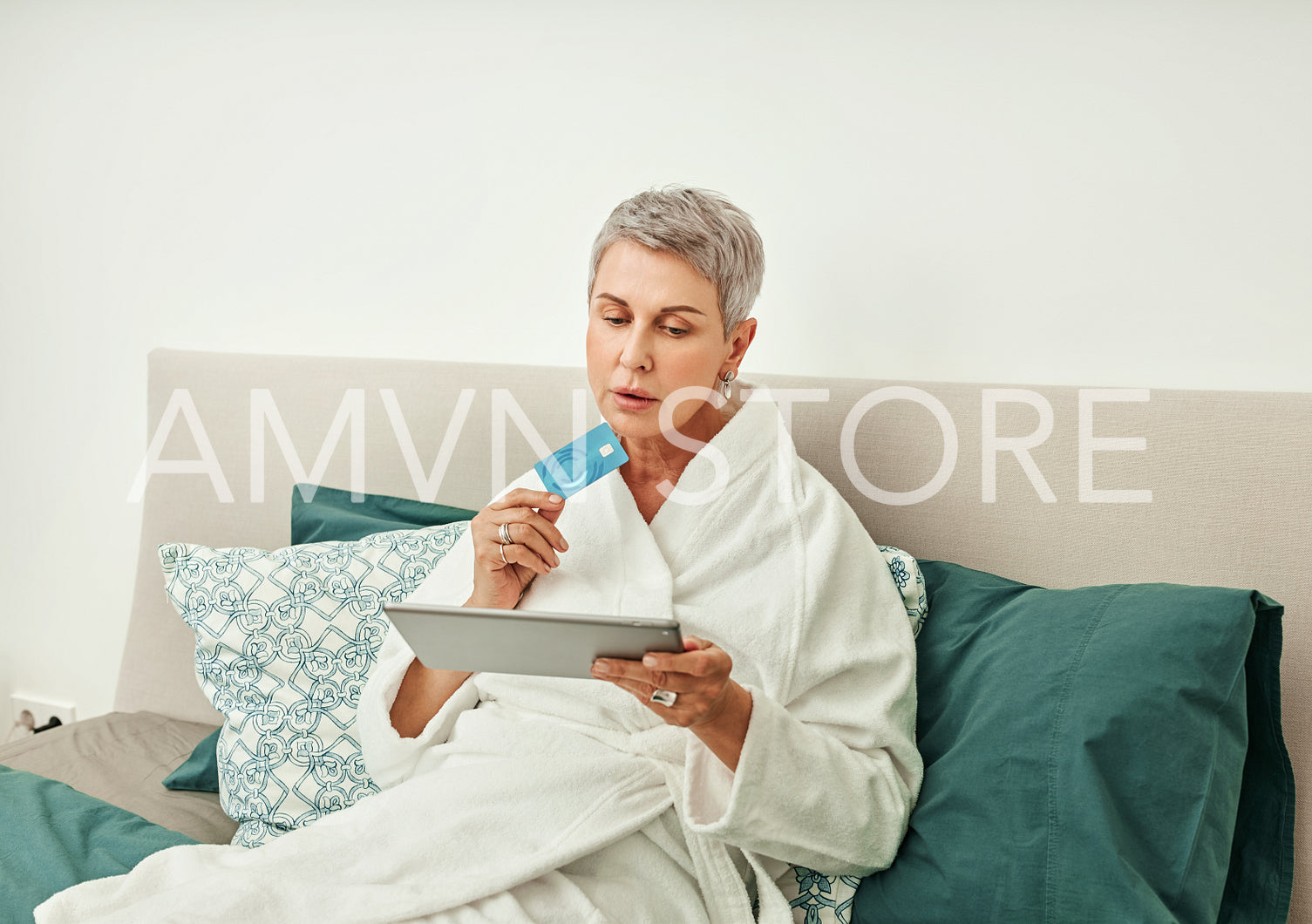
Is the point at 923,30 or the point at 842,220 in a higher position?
the point at 923,30

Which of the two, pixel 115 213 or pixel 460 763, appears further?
pixel 115 213

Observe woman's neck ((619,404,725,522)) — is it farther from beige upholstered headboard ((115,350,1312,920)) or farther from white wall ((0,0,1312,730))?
white wall ((0,0,1312,730))

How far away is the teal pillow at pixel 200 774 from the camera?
5.16 ft

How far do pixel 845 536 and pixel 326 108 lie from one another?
1.53 metres

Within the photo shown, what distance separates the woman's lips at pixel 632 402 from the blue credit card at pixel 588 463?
0.04 metres

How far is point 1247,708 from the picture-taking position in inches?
43.6

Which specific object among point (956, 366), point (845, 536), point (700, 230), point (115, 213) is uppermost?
point (115, 213)

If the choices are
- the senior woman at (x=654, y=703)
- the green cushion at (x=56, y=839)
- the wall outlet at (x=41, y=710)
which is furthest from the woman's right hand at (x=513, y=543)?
the wall outlet at (x=41, y=710)

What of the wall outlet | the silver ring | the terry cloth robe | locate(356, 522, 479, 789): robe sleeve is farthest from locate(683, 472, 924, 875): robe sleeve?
the wall outlet

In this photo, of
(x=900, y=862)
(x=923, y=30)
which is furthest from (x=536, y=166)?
(x=900, y=862)

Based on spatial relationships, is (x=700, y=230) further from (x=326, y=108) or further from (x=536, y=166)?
(x=326, y=108)

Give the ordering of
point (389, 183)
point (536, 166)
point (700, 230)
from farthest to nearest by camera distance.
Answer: point (389, 183) < point (536, 166) < point (700, 230)

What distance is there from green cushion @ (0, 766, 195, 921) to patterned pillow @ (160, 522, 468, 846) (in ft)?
0.47

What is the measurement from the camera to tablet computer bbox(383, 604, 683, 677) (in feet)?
2.86
